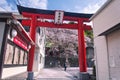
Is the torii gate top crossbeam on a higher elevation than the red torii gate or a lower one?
higher

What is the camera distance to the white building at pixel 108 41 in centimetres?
552

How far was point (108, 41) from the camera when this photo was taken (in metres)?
6.25

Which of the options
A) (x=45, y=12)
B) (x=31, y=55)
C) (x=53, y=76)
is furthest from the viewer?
(x=53, y=76)

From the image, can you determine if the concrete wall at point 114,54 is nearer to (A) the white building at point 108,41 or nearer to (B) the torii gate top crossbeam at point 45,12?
(A) the white building at point 108,41

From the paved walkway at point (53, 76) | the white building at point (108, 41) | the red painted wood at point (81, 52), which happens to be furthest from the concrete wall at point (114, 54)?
the paved walkway at point (53, 76)

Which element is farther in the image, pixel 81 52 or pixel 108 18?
pixel 81 52

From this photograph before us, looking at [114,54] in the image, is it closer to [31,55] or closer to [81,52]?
[81,52]

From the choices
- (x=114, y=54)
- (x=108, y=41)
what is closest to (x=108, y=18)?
(x=108, y=41)

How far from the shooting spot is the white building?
552 cm

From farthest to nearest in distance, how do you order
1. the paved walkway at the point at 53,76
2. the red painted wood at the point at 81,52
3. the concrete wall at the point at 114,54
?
the paved walkway at the point at 53,76 → the red painted wood at the point at 81,52 → the concrete wall at the point at 114,54

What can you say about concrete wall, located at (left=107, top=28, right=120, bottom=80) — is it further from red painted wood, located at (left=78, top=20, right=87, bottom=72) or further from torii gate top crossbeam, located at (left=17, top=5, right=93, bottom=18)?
torii gate top crossbeam, located at (left=17, top=5, right=93, bottom=18)

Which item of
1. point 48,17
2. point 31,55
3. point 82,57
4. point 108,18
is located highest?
point 48,17

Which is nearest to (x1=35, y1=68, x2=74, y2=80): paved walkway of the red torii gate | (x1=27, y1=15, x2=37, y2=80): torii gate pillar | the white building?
(x1=27, y1=15, x2=37, y2=80): torii gate pillar

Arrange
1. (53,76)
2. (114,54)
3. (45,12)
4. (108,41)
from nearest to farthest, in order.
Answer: (114,54)
(108,41)
(45,12)
(53,76)
